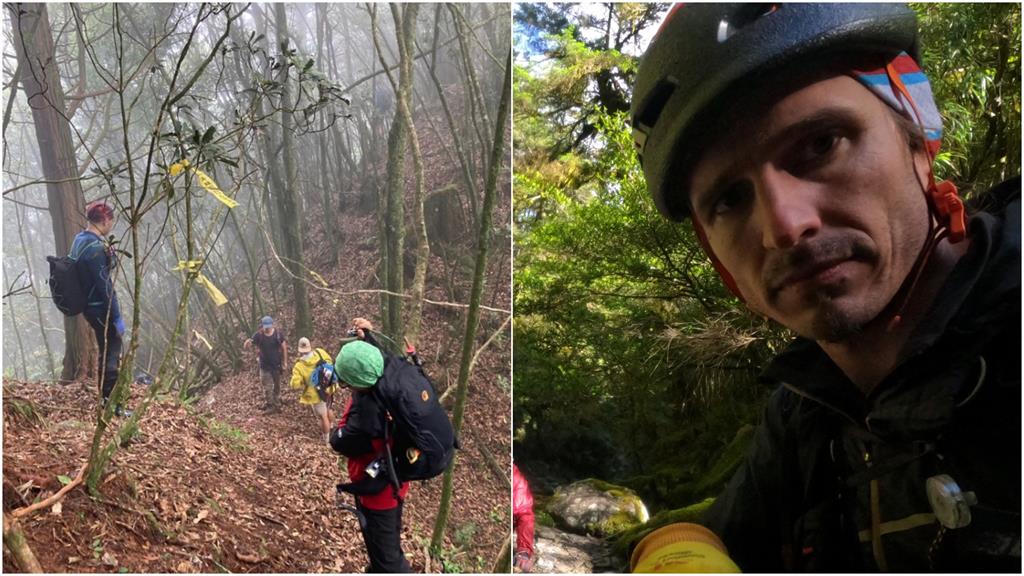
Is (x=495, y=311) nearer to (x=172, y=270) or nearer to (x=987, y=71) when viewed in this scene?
(x=172, y=270)

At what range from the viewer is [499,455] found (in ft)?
8.96

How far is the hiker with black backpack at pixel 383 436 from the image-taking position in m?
1.82

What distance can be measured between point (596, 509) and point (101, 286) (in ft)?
14.4

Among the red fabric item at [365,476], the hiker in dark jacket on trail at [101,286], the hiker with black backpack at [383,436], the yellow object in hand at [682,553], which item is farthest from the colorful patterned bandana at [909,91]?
the hiker in dark jacket on trail at [101,286]

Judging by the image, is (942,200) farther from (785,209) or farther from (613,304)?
(613,304)

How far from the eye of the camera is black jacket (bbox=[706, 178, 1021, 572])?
0.57 m

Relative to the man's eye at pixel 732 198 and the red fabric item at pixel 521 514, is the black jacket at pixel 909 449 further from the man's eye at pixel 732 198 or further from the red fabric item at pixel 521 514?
the red fabric item at pixel 521 514

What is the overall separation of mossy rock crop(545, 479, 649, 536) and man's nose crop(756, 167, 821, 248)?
471cm

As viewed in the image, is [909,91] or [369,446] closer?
[909,91]

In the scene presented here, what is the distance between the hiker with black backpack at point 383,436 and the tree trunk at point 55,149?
1197 mm

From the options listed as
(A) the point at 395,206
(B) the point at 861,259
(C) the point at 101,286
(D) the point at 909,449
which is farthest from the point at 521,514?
(B) the point at 861,259

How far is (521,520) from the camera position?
3.00 metres

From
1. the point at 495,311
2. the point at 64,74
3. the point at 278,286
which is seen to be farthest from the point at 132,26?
the point at 495,311

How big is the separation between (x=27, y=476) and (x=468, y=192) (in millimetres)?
2084
